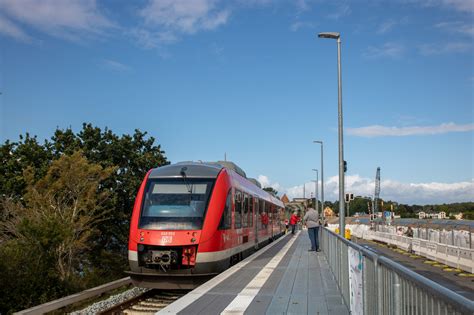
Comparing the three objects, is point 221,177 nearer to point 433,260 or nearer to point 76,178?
point 433,260

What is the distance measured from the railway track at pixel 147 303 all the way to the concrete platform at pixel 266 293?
1.77m

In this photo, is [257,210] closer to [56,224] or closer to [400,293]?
[56,224]

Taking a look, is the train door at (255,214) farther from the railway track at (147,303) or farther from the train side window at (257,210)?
the railway track at (147,303)

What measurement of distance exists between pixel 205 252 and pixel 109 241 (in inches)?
935

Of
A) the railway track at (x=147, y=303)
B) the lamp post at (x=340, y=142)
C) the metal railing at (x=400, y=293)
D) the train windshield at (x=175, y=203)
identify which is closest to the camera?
the metal railing at (x=400, y=293)

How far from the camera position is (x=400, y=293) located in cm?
354

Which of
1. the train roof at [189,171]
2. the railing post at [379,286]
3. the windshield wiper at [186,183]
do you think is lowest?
the railing post at [379,286]

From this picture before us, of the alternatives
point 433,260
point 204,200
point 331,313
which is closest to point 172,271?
point 204,200

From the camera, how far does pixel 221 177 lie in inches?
506

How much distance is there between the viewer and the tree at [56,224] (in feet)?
59.2

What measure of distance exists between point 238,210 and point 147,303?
13.1 ft

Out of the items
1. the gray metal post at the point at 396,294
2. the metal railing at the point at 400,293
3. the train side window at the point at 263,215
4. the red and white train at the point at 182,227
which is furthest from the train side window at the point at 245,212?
the gray metal post at the point at 396,294

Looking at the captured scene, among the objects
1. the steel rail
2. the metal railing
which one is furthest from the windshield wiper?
the metal railing

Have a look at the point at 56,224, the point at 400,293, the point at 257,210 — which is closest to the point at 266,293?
the point at 400,293
